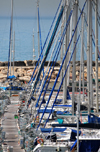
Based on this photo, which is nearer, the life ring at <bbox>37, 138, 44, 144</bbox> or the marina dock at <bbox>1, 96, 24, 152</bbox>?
the life ring at <bbox>37, 138, 44, 144</bbox>

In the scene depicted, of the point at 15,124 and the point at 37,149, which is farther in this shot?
the point at 15,124

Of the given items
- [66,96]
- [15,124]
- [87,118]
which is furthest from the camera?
[66,96]

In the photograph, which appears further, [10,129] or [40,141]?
[10,129]

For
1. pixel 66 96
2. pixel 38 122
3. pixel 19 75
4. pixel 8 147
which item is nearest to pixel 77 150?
pixel 8 147

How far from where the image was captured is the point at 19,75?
44312 millimetres

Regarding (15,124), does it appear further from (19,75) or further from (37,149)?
(19,75)

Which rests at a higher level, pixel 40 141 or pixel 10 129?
pixel 40 141

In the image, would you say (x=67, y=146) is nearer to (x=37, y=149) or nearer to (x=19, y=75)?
(x=37, y=149)

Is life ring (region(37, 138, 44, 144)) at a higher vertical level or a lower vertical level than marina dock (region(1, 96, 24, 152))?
higher

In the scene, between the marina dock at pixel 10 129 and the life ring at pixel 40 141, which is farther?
the marina dock at pixel 10 129

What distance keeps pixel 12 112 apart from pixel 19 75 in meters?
17.4

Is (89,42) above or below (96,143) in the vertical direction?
above

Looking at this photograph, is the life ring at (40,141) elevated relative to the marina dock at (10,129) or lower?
elevated

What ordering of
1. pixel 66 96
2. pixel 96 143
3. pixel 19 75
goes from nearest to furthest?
1. pixel 96 143
2. pixel 66 96
3. pixel 19 75
